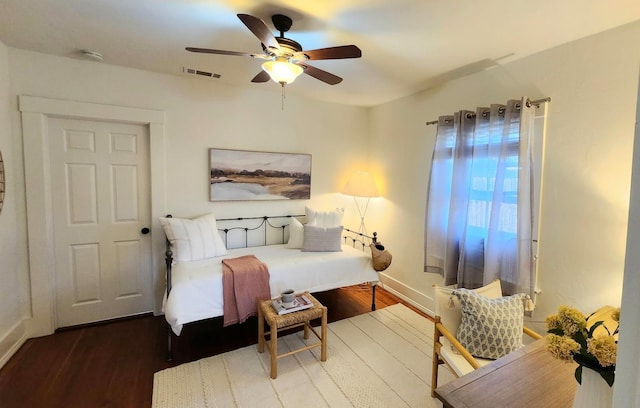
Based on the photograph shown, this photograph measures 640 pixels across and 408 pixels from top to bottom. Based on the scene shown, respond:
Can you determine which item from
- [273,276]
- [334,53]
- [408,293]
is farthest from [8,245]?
[408,293]

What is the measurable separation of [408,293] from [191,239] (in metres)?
2.54

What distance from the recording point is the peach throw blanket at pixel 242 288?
2.30m

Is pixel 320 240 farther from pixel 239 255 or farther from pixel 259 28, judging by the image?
pixel 259 28

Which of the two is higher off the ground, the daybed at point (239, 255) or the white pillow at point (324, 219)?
the white pillow at point (324, 219)

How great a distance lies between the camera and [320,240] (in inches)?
123

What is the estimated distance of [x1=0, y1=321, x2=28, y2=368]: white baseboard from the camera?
7.01 ft

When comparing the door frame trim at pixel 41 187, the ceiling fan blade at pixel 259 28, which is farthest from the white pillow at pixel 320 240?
the door frame trim at pixel 41 187

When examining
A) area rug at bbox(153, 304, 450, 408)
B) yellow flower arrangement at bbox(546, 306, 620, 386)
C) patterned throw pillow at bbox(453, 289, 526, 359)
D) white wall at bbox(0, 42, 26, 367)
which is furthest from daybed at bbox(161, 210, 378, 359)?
yellow flower arrangement at bbox(546, 306, 620, 386)

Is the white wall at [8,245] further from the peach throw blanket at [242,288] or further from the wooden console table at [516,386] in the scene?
the wooden console table at [516,386]

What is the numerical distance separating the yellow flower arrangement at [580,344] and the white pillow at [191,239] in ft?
8.70

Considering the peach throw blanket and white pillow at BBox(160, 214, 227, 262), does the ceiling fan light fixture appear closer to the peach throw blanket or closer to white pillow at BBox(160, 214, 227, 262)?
the peach throw blanket

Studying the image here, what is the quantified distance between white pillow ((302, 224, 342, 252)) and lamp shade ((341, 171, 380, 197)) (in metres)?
0.71

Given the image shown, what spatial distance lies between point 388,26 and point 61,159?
9.95ft

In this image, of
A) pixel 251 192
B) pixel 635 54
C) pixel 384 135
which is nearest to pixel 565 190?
pixel 635 54
